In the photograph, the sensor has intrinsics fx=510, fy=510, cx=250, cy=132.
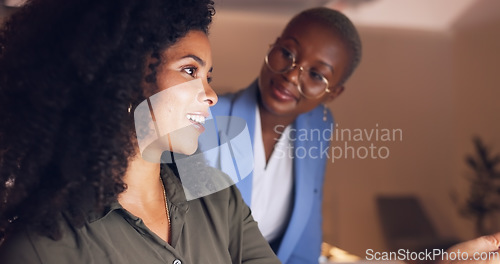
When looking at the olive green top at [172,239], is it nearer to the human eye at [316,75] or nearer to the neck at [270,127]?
the neck at [270,127]

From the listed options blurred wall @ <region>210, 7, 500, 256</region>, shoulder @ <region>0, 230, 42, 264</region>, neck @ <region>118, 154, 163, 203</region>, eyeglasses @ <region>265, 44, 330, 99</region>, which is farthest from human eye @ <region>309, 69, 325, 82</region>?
shoulder @ <region>0, 230, 42, 264</region>

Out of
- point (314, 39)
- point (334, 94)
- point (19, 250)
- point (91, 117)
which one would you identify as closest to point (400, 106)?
point (334, 94)

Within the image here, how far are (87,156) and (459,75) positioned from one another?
116cm

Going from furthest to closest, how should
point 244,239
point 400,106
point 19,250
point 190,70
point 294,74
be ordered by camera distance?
point 400,106
point 294,74
point 244,239
point 190,70
point 19,250

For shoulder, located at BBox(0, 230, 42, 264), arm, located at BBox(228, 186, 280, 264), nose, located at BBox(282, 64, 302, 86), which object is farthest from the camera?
nose, located at BBox(282, 64, 302, 86)

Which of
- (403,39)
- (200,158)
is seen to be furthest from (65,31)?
(403,39)

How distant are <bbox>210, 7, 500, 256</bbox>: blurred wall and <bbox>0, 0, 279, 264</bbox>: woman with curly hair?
0.67 feet

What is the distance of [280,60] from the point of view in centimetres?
108

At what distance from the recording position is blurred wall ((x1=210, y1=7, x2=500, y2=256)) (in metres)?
1.11

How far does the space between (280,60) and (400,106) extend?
380 millimetres

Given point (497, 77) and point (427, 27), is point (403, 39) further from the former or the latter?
point (497, 77)

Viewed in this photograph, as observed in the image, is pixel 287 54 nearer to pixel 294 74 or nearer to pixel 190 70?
pixel 294 74

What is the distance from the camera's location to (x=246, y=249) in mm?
898

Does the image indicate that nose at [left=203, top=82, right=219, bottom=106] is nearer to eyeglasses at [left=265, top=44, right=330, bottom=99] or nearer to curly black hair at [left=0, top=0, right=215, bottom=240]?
curly black hair at [left=0, top=0, right=215, bottom=240]
